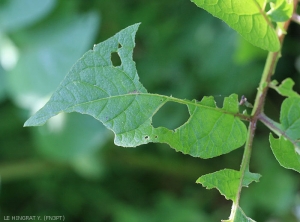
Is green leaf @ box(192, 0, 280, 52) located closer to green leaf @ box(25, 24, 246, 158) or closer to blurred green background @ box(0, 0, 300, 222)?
green leaf @ box(25, 24, 246, 158)

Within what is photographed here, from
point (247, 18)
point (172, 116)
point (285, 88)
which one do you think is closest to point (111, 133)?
point (172, 116)

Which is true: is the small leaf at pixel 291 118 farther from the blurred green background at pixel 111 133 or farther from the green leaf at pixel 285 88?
the blurred green background at pixel 111 133

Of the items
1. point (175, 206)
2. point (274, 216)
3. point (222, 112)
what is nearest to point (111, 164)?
point (175, 206)

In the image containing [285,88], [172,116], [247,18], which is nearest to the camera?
[247,18]

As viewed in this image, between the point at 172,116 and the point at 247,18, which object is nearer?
the point at 247,18

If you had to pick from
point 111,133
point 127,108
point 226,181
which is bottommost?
point 111,133

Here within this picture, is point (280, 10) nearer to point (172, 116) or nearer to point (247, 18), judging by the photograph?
point (247, 18)

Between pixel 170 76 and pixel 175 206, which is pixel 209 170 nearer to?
pixel 175 206

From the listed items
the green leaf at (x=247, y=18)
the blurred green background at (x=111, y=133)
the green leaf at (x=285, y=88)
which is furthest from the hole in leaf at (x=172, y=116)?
the green leaf at (x=247, y=18)
